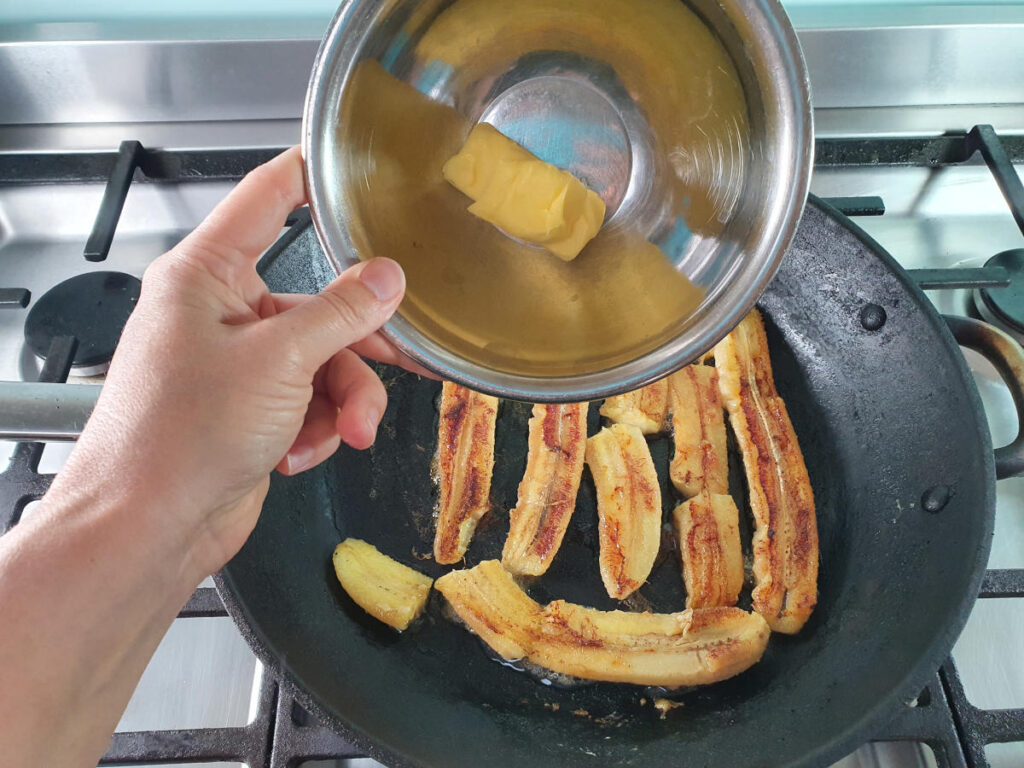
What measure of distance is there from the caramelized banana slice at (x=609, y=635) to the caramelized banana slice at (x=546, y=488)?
69 millimetres

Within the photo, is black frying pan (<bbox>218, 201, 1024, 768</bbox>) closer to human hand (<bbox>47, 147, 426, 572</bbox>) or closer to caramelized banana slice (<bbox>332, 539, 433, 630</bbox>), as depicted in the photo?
caramelized banana slice (<bbox>332, 539, 433, 630</bbox>)

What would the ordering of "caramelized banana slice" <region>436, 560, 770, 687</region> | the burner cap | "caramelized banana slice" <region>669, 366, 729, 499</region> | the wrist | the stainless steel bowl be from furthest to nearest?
the burner cap, "caramelized banana slice" <region>669, 366, 729, 499</region>, "caramelized banana slice" <region>436, 560, 770, 687</region>, the stainless steel bowl, the wrist

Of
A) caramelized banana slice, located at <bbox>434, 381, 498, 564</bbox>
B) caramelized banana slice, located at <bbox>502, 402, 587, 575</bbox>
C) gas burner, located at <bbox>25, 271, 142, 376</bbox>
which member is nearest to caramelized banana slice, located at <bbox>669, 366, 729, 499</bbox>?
caramelized banana slice, located at <bbox>502, 402, 587, 575</bbox>

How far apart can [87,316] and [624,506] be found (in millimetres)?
1076

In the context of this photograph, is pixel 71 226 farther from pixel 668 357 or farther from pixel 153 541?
pixel 668 357

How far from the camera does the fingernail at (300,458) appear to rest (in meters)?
1.10

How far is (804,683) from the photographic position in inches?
44.1

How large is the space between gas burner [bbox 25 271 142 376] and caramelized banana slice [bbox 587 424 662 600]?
3.02ft

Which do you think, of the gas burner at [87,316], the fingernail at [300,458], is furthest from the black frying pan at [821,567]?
the gas burner at [87,316]

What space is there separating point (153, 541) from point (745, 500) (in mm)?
1006

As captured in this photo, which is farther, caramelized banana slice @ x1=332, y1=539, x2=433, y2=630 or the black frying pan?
caramelized banana slice @ x1=332, y1=539, x2=433, y2=630

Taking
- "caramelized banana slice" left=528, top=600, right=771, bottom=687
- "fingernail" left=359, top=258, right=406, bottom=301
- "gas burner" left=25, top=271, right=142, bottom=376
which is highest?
"gas burner" left=25, top=271, right=142, bottom=376

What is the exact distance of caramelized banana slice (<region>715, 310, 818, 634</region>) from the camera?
1.21 m

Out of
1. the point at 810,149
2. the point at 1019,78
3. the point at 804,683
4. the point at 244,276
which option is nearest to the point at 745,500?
the point at 804,683
